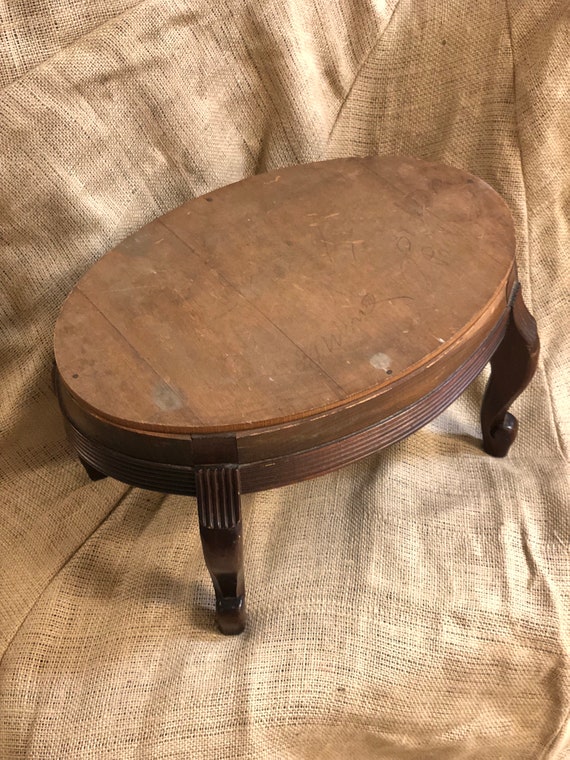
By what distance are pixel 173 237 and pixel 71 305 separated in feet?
0.63

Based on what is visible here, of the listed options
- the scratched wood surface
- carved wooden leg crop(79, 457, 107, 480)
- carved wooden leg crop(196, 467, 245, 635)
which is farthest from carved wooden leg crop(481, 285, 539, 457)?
carved wooden leg crop(79, 457, 107, 480)

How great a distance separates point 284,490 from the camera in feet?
4.15

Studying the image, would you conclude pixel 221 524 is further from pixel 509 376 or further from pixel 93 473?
pixel 509 376

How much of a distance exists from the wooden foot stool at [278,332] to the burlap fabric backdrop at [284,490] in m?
0.13

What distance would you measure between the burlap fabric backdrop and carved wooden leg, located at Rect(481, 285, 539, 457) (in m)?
0.05

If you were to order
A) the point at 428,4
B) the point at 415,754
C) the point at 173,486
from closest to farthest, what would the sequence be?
1. the point at 173,486
2. the point at 415,754
3. the point at 428,4

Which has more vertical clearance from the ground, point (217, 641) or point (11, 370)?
point (11, 370)

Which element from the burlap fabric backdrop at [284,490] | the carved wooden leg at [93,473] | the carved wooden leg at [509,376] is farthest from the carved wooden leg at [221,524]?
the carved wooden leg at [509,376]

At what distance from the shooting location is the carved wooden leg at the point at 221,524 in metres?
0.84

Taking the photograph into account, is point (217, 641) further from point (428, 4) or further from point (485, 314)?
point (428, 4)

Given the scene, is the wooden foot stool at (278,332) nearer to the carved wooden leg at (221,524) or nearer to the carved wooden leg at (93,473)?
the carved wooden leg at (221,524)

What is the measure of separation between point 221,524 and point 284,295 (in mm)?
301

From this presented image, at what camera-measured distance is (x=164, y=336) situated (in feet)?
3.01

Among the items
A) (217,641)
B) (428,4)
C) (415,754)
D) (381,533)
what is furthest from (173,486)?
(428,4)
